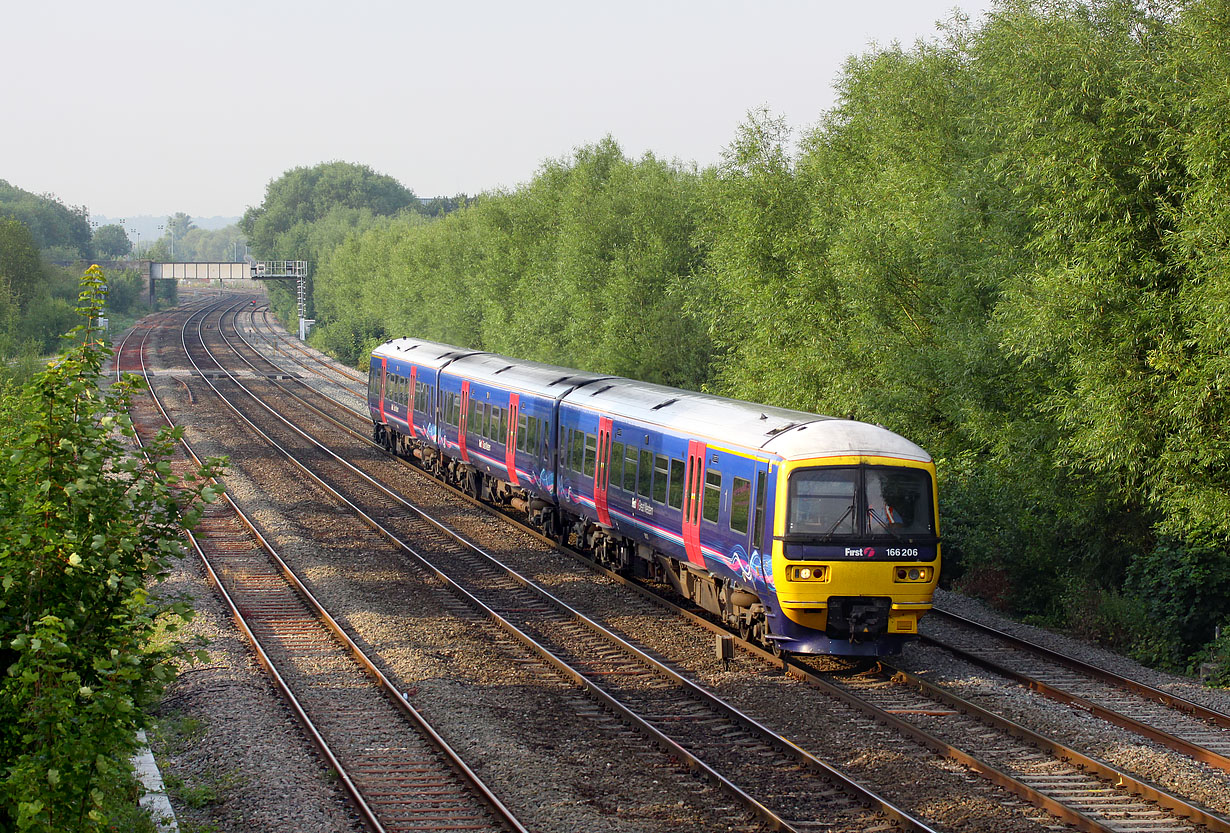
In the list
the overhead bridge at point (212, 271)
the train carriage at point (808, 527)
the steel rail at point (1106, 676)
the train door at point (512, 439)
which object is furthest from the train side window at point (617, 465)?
the overhead bridge at point (212, 271)

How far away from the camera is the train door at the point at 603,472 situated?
65.1ft

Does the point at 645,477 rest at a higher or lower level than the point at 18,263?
lower

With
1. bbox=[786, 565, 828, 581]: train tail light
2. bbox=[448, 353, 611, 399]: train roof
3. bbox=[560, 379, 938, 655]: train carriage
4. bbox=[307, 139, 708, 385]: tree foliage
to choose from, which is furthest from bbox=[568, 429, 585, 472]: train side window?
bbox=[307, 139, 708, 385]: tree foliage

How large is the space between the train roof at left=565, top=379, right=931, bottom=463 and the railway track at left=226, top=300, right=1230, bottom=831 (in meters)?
2.74

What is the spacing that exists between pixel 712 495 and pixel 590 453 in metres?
5.16

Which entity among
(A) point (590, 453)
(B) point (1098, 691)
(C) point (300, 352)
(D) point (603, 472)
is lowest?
(C) point (300, 352)

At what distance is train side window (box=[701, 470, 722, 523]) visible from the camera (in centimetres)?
1565

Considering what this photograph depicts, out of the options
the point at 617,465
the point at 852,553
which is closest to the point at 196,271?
the point at 617,465

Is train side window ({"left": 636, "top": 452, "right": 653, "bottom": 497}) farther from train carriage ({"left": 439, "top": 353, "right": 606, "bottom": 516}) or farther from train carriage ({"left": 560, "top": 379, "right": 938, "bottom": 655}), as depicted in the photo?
train carriage ({"left": 439, "top": 353, "right": 606, "bottom": 516})

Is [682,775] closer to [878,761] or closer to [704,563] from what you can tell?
[878,761]

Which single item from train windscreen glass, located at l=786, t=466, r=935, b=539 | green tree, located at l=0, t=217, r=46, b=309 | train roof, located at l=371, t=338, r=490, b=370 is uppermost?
green tree, located at l=0, t=217, r=46, b=309

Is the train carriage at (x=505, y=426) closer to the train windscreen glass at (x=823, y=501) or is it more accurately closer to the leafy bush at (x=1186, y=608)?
the train windscreen glass at (x=823, y=501)

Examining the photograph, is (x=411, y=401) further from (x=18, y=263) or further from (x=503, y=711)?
(x=18, y=263)

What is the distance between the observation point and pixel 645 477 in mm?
18203
